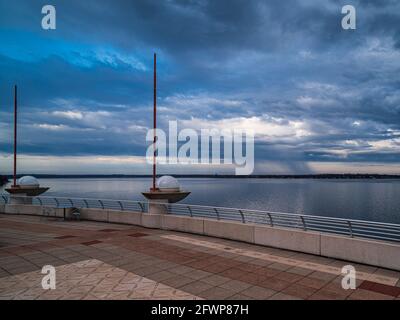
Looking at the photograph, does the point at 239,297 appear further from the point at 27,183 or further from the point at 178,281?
the point at 27,183

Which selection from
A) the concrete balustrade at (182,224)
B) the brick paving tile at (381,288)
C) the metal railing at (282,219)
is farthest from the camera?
the concrete balustrade at (182,224)

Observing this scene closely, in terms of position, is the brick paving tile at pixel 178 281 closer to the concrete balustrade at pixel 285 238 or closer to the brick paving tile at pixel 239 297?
the brick paving tile at pixel 239 297

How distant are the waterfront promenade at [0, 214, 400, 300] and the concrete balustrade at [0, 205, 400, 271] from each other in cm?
30

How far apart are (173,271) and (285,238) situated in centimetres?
458

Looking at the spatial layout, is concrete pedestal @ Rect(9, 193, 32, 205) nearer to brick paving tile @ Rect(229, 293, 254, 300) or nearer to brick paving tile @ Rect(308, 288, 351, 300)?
brick paving tile @ Rect(229, 293, 254, 300)

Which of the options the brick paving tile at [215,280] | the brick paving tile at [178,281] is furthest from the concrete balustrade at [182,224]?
the brick paving tile at [178,281]

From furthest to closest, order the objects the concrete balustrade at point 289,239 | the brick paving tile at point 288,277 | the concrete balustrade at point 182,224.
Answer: the concrete balustrade at point 182,224 → the concrete balustrade at point 289,239 → the brick paving tile at point 288,277

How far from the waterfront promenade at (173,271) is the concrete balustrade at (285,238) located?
0.30 meters

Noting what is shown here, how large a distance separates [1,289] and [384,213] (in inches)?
2351

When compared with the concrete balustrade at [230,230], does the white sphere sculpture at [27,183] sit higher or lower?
higher

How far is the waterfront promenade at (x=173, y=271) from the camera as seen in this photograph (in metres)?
6.97

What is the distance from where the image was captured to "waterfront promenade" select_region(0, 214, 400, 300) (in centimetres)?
697

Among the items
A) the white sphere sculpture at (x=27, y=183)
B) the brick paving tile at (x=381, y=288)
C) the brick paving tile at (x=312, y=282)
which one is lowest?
the brick paving tile at (x=312, y=282)

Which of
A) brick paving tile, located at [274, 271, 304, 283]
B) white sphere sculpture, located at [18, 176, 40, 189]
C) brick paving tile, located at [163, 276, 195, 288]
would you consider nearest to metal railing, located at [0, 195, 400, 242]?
brick paving tile, located at [274, 271, 304, 283]
